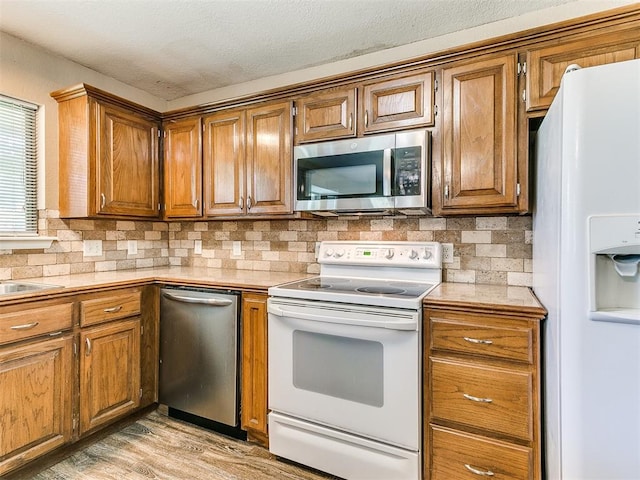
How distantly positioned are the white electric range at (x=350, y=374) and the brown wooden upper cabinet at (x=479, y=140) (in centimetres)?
40

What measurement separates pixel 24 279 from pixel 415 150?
245cm

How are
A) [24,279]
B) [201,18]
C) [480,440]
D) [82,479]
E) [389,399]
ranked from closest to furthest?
[480,440]
[389,399]
[82,479]
[201,18]
[24,279]

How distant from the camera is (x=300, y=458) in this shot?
1.84 m

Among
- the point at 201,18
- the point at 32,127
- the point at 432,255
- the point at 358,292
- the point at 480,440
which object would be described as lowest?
the point at 480,440

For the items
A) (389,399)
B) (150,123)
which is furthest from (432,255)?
(150,123)

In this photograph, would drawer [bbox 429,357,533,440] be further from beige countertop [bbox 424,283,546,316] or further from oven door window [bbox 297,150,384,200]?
oven door window [bbox 297,150,384,200]

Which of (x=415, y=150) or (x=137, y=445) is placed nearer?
(x=415, y=150)

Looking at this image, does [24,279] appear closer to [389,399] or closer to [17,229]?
[17,229]

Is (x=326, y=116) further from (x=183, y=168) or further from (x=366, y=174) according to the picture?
(x=183, y=168)

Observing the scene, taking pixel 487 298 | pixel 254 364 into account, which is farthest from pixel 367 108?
pixel 254 364

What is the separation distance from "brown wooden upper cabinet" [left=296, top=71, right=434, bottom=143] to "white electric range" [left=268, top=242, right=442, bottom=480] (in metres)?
0.74

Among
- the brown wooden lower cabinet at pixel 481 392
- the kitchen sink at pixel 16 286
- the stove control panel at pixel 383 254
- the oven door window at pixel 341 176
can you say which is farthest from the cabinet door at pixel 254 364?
the kitchen sink at pixel 16 286

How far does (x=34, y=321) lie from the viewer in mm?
1740

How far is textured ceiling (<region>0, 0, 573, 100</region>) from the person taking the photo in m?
1.91
